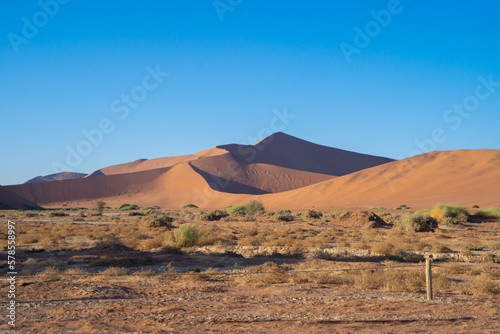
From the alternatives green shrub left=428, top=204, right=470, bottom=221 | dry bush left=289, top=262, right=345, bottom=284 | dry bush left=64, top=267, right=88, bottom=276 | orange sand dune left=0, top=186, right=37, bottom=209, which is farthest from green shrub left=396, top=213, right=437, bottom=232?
orange sand dune left=0, top=186, right=37, bottom=209

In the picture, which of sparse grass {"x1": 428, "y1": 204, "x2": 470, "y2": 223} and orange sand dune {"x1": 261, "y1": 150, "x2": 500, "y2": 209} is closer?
sparse grass {"x1": 428, "y1": 204, "x2": 470, "y2": 223}

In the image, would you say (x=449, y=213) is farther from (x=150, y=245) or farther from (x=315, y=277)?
(x=315, y=277)

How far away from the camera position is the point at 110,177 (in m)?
104

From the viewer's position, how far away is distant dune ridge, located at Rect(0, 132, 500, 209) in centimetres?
5619

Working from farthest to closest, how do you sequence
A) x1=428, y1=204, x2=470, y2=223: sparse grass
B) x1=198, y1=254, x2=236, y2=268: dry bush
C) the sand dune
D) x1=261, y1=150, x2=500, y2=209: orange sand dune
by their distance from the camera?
the sand dune → x1=261, y1=150, x2=500, y2=209: orange sand dune → x1=428, y1=204, x2=470, y2=223: sparse grass → x1=198, y1=254, x2=236, y2=268: dry bush

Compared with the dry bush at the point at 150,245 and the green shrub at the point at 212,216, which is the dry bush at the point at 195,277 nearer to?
the dry bush at the point at 150,245

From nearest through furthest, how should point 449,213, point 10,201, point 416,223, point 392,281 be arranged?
point 392,281, point 416,223, point 449,213, point 10,201

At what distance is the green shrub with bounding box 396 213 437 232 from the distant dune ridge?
2271 centimetres

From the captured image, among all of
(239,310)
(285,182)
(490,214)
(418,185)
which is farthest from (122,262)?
(285,182)

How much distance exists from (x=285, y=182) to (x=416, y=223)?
3017 inches

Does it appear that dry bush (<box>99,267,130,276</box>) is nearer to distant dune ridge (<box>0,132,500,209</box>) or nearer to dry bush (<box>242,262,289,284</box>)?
dry bush (<box>242,262,289,284</box>)

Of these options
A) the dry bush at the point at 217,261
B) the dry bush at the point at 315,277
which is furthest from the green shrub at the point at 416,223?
the dry bush at the point at 315,277

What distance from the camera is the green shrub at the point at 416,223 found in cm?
2550

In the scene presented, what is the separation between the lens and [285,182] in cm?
10225
